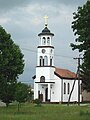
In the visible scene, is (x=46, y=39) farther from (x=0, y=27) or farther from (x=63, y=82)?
(x=0, y=27)

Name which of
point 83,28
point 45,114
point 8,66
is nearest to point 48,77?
point 8,66

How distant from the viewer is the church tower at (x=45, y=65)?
8525cm

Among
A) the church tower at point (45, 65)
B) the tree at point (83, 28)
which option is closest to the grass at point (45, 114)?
the tree at point (83, 28)

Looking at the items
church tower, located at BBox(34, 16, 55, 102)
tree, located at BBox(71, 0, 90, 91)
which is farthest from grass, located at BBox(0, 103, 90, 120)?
church tower, located at BBox(34, 16, 55, 102)

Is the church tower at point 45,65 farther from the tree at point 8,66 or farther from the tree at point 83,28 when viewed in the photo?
the tree at point 83,28

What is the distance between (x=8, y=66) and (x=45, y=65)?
103 ft

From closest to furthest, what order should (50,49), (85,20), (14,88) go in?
(85,20)
(14,88)
(50,49)

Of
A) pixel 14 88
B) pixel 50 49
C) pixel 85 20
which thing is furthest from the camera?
pixel 50 49

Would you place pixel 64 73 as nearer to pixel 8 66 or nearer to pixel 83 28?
pixel 8 66

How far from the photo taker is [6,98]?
54125 mm

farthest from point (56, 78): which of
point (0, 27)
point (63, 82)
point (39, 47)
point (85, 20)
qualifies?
point (85, 20)

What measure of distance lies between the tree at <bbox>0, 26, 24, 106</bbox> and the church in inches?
1103

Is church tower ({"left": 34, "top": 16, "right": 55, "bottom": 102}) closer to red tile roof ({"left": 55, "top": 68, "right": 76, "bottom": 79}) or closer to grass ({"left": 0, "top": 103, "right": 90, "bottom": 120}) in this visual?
red tile roof ({"left": 55, "top": 68, "right": 76, "bottom": 79})

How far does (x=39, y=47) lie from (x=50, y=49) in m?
2.23
